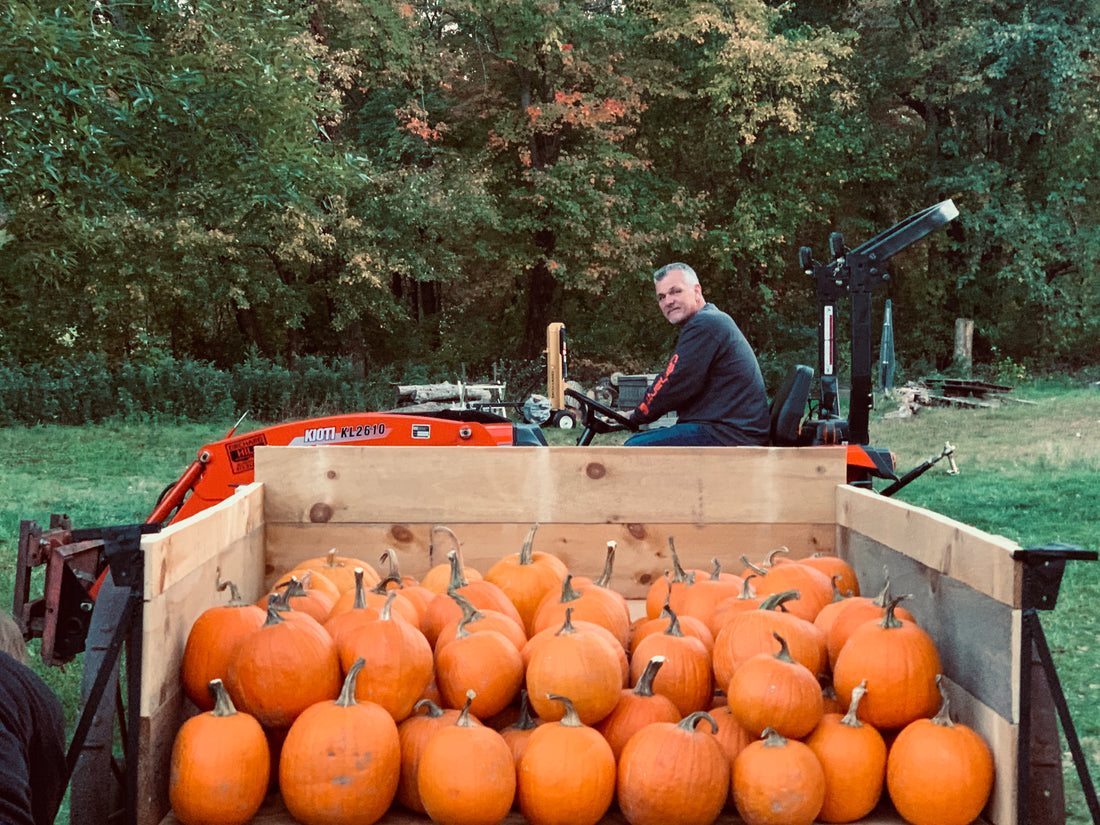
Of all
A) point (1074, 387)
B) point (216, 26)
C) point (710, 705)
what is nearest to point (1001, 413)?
point (1074, 387)

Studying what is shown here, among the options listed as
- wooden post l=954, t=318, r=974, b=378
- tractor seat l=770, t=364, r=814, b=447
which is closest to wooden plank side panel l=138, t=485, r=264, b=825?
tractor seat l=770, t=364, r=814, b=447

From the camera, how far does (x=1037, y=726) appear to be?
1601 mm

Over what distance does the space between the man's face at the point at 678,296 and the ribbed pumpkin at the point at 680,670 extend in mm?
3082

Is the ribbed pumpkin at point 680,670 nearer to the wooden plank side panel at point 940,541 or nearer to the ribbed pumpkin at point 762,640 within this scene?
the ribbed pumpkin at point 762,640

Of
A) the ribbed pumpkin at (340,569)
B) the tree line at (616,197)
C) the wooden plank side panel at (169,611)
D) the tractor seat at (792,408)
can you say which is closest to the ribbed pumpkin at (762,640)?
the ribbed pumpkin at (340,569)

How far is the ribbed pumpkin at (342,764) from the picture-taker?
163cm

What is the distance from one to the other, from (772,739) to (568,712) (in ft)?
1.03

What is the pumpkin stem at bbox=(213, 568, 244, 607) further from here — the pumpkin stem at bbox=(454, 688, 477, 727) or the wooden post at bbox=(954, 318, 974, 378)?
the wooden post at bbox=(954, 318, 974, 378)

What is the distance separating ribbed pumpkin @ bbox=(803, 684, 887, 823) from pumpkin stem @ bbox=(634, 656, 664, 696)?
0.88 feet

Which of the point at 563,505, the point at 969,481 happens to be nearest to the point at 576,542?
the point at 563,505

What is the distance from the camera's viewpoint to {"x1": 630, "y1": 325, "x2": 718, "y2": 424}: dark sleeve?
471cm

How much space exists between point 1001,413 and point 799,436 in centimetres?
→ 1199

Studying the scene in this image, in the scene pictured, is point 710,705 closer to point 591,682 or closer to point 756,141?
point 591,682

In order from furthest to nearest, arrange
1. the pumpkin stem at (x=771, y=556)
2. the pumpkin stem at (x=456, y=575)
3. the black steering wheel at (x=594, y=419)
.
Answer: the black steering wheel at (x=594, y=419) → the pumpkin stem at (x=771, y=556) → the pumpkin stem at (x=456, y=575)
